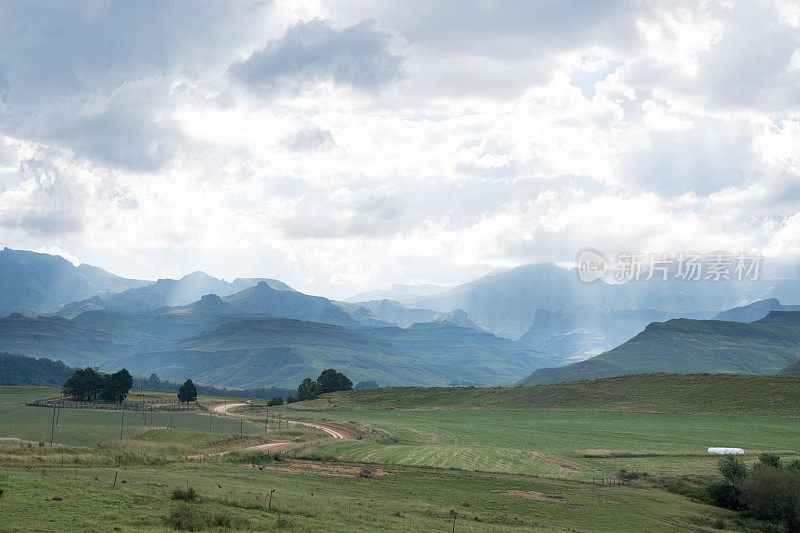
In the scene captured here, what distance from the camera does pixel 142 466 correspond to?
51.9m

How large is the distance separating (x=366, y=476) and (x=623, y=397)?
125m

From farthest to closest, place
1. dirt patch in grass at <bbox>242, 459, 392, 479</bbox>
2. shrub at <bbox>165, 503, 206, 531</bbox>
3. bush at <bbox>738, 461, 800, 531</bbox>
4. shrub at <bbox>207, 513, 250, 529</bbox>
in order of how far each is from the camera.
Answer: dirt patch in grass at <bbox>242, 459, 392, 479</bbox> < bush at <bbox>738, 461, 800, 531</bbox> < shrub at <bbox>207, 513, 250, 529</bbox> < shrub at <bbox>165, 503, 206, 531</bbox>

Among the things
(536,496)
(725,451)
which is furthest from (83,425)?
(725,451)

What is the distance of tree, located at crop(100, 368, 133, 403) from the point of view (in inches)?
6265

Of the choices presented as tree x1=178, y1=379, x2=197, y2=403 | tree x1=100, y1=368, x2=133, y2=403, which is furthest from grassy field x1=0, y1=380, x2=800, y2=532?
tree x1=178, y1=379, x2=197, y2=403

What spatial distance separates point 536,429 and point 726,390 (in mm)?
66346

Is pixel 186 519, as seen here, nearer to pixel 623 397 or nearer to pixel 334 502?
pixel 334 502

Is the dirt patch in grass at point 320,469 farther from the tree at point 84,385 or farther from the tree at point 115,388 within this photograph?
the tree at point 84,385

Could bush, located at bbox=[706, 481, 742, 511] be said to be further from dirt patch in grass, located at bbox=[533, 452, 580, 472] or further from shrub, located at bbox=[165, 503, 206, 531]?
shrub, located at bbox=[165, 503, 206, 531]

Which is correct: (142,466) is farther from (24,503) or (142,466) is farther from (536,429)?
(536,429)

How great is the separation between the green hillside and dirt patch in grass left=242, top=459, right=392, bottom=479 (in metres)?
99.8

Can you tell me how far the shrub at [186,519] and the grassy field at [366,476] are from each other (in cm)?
10

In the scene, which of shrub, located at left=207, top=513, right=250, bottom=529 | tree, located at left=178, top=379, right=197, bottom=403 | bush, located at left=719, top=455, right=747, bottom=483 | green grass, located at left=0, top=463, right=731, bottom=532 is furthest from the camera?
tree, located at left=178, top=379, right=197, bottom=403

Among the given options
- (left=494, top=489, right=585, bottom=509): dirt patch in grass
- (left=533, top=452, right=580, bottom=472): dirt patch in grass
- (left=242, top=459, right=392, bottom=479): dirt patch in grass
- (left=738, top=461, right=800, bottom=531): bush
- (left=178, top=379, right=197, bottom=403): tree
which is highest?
(left=738, top=461, right=800, bottom=531): bush
